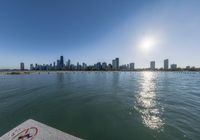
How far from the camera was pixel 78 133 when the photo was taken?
21.7 ft

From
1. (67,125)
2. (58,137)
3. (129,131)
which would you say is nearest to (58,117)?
(67,125)

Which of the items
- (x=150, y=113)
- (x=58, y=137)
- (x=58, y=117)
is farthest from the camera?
(x=150, y=113)

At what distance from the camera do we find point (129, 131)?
22.5ft

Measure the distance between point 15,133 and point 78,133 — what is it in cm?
325

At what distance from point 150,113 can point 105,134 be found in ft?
17.3

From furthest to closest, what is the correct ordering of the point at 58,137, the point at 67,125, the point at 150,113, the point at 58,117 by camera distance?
the point at 150,113, the point at 58,117, the point at 67,125, the point at 58,137

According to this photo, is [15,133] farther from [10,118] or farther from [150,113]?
[150,113]

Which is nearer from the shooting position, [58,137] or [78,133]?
[58,137]

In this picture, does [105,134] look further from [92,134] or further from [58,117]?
[58,117]

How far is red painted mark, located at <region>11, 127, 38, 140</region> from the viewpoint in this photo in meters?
4.22

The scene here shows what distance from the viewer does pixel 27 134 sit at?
440cm

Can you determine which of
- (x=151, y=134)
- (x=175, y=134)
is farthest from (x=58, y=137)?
(x=175, y=134)

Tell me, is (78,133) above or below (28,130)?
below

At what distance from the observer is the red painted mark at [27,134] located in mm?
4220
